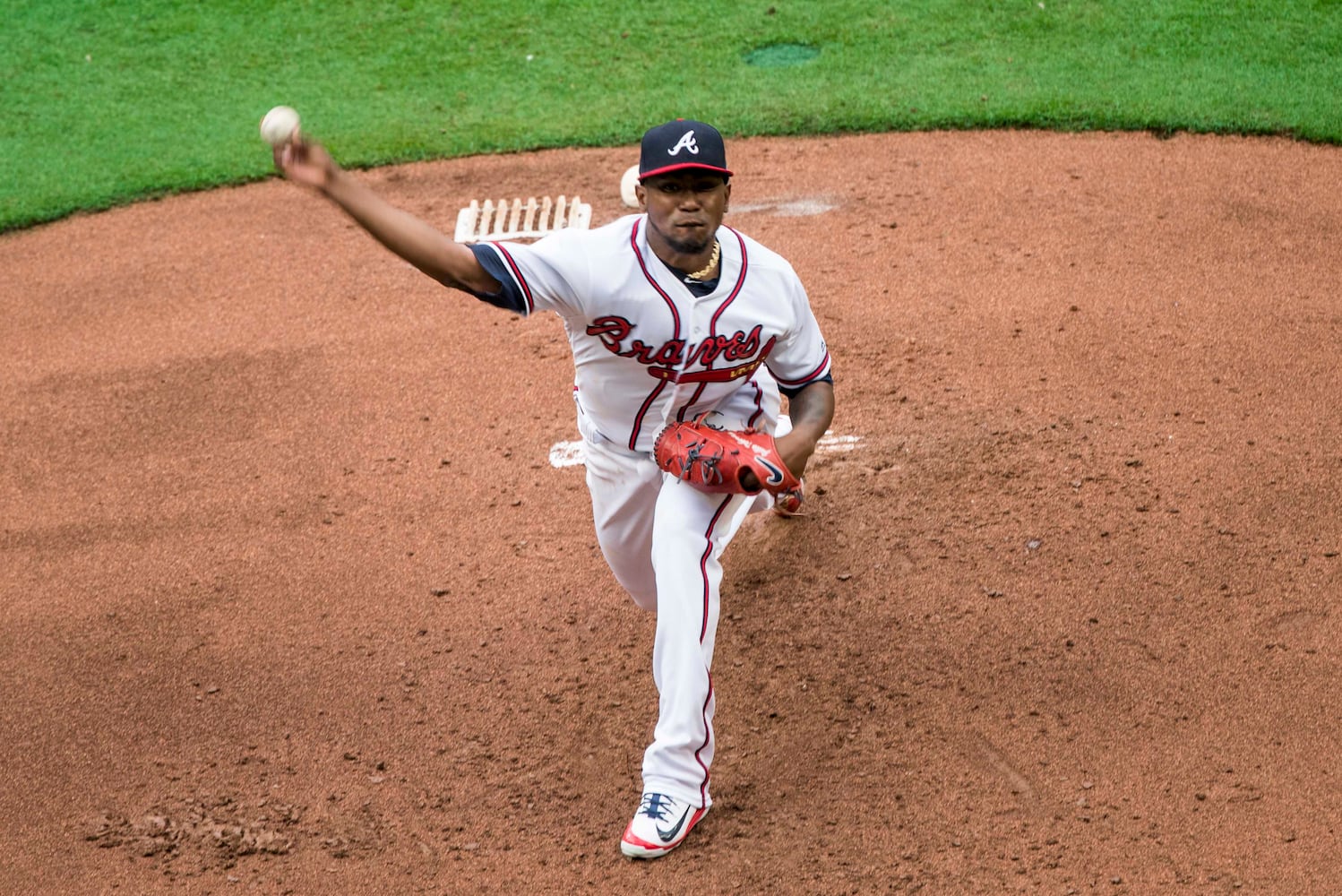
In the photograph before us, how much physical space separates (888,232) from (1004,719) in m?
3.71

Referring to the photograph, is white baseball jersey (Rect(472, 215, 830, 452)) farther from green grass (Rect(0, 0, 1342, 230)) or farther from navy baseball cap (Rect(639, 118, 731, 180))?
green grass (Rect(0, 0, 1342, 230))

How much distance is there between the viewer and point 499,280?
370cm

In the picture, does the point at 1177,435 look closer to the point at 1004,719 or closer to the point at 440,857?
the point at 1004,719

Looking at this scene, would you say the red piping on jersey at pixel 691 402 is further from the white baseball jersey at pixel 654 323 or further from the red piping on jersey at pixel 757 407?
the red piping on jersey at pixel 757 407

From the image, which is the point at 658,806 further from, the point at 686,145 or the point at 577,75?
the point at 577,75

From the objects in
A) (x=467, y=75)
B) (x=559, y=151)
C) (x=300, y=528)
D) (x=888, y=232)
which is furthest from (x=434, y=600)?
(x=467, y=75)

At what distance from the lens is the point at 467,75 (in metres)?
10.1

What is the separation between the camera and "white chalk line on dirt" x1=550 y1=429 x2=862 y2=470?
5.73 m

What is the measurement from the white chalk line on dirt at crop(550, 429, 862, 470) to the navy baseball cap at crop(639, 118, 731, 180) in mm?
2064

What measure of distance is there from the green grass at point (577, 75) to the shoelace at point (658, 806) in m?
5.80

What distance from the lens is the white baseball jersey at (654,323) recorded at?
3807 mm

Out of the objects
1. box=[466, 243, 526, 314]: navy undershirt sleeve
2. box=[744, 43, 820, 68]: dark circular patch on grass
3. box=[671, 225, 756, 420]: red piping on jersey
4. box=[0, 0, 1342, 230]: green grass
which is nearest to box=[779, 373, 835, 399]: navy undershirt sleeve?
box=[671, 225, 756, 420]: red piping on jersey

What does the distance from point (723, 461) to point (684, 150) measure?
0.91m

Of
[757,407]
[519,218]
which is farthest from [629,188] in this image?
[757,407]
